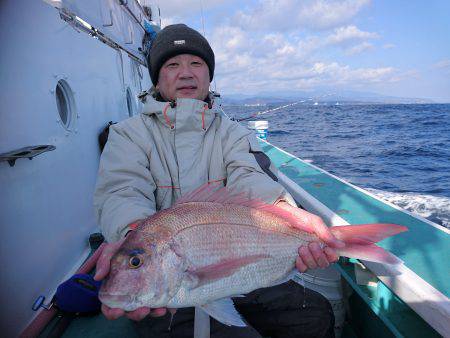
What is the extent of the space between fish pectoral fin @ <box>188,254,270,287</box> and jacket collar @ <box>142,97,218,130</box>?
1.25m

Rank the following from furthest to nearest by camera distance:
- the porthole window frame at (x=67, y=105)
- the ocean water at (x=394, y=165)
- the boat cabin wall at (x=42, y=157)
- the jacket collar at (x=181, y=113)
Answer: the ocean water at (x=394, y=165) → the porthole window frame at (x=67, y=105) → the boat cabin wall at (x=42, y=157) → the jacket collar at (x=181, y=113)

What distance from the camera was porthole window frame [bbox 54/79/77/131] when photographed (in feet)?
13.6

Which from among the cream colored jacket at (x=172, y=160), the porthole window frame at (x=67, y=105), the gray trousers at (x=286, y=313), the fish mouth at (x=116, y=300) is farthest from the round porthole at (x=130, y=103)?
the fish mouth at (x=116, y=300)

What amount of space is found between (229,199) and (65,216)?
264cm

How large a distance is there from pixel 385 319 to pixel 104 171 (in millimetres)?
2409

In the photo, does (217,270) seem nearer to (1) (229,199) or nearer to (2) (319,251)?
(1) (229,199)

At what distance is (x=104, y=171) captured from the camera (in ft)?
7.68

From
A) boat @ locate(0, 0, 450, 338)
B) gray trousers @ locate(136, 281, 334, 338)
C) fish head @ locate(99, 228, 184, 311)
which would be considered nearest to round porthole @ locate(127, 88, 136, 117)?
boat @ locate(0, 0, 450, 338)

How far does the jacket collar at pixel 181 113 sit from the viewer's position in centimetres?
258

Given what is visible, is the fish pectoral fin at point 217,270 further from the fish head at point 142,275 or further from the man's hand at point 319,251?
the man's hand at point 319,251

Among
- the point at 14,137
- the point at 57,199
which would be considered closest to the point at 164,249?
the point at 14,137

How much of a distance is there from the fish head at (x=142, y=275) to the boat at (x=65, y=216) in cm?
149

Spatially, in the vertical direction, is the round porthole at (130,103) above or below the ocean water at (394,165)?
above

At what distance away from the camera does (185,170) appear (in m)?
2.53
